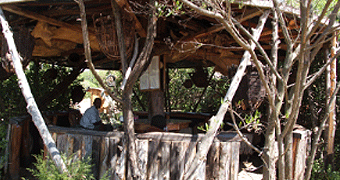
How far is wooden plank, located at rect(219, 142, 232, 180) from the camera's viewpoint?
3371 millimetres

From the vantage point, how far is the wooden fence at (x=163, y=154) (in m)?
3.38

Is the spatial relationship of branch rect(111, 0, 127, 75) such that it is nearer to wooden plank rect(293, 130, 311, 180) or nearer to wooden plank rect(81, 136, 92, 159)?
wooden plank rect(81, 136, 92, 159)

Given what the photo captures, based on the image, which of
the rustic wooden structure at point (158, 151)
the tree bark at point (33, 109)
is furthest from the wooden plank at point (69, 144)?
the tree bark at point (33, 109)

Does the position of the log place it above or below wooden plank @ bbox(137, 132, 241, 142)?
below

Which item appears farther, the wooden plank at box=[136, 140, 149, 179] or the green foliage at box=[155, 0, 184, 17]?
the wooden plank at box=[136, 140, 149, 179]

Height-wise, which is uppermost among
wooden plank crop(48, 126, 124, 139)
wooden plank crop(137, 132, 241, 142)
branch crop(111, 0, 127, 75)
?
branch crop(111, 0, 127, 75)

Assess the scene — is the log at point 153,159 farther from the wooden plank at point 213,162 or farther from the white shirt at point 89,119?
the white shirt at point 89,119

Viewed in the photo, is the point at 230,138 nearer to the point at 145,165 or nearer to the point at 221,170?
the point at 221,170

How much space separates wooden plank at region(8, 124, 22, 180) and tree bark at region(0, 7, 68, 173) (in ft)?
4.90

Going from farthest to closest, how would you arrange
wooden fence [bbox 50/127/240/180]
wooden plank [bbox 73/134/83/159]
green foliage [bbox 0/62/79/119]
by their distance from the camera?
1. green foliage [bbox 0/62/79/119]
2. wooden plank [bbox 73/134/83/159]
3. wooden fence [bbox 50/127/240/180]

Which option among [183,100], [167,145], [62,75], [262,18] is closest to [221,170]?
[167,145]

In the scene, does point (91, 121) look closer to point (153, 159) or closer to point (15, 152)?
point (15, 152)

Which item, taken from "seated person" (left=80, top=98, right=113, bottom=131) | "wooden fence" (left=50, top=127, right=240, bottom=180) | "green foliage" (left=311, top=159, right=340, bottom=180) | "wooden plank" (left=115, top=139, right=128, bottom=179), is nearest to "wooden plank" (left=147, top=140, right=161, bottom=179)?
"wooden fence" (left=50, top=127, right=240, bottom=180)

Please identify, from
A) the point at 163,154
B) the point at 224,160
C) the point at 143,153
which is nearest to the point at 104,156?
the point at 143,153
